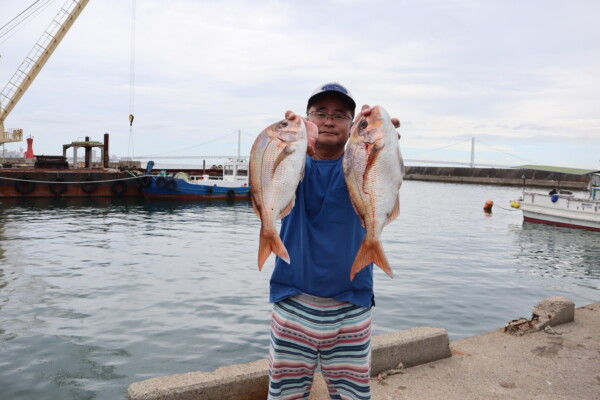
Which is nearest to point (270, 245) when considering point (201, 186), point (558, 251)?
point (558, 251)

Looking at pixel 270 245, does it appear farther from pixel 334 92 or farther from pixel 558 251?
pixel 558 251

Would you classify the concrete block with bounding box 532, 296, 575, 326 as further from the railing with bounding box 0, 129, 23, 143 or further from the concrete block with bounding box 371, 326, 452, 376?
the railing with bounding box 0, 129, 23, 143

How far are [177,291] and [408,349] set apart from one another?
6.77 m

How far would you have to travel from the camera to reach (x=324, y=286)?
2.38 meters

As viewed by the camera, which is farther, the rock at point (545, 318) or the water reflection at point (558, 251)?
the water reflection at point (558, 251)

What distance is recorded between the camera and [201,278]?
38.0 ft

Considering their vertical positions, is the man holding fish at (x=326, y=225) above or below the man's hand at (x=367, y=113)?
below

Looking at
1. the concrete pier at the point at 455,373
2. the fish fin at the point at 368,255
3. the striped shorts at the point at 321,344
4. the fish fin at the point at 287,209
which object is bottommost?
the concrete pier at the point at 455,373

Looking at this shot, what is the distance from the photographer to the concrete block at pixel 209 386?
3.46 m

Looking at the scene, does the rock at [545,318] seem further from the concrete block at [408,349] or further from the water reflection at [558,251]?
the water reflection at [558,251]

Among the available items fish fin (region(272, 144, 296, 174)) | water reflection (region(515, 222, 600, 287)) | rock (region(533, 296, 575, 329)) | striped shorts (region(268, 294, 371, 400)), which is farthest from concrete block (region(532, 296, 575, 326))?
water reflection (region(515, 222, 600, 287))

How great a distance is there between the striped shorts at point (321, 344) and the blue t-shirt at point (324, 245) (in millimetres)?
61

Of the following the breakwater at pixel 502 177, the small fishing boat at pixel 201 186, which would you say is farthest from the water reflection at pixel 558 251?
the breakwater at pixel 502 177

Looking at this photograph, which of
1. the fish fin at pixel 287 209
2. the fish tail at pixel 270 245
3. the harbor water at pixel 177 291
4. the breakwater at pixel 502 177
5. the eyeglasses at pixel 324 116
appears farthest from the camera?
the breakwater at pixel 502 177
